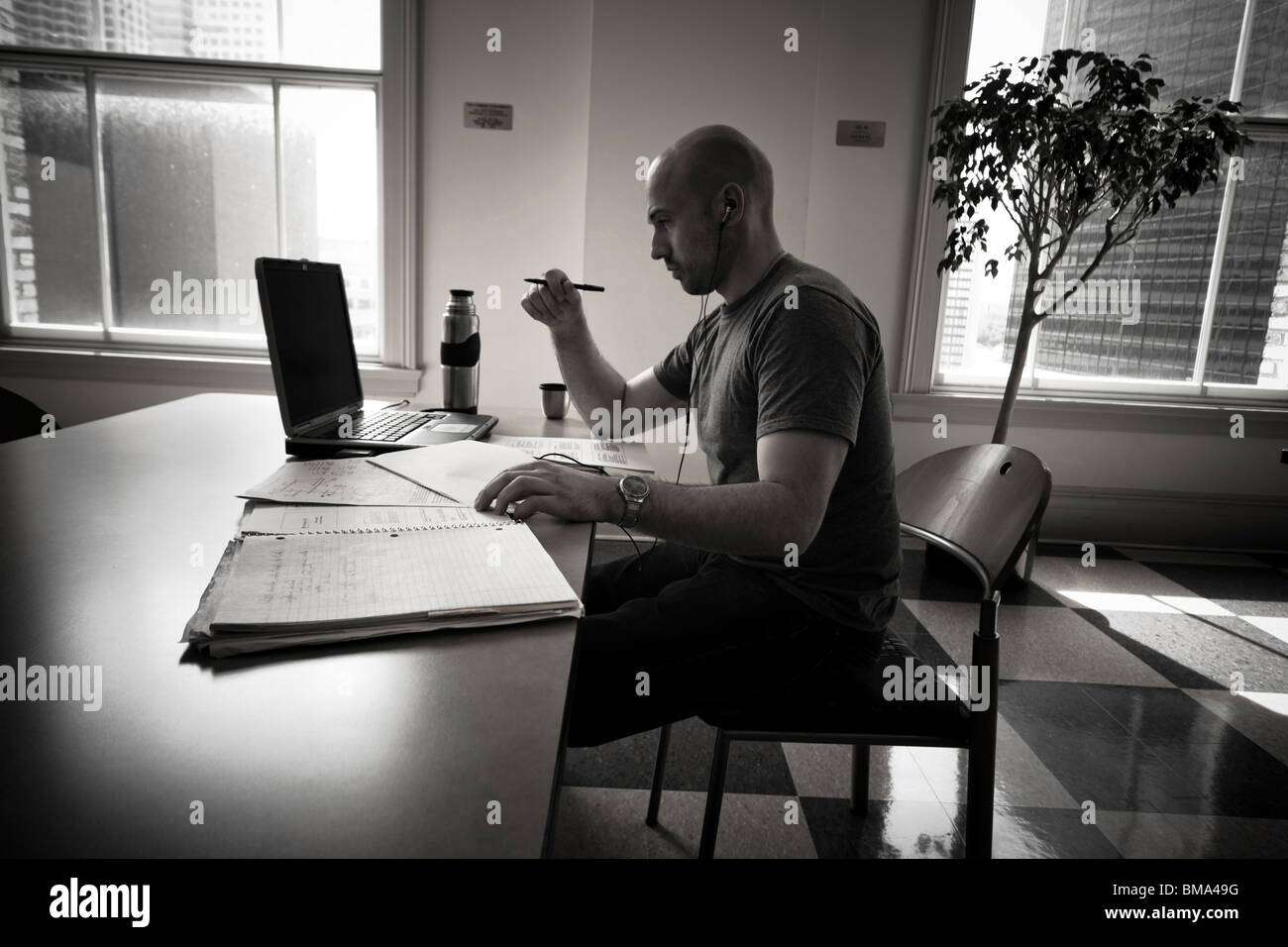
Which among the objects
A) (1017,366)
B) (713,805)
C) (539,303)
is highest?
(539,303)

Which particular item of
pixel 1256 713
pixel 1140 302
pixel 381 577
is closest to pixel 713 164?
pixel 381 577

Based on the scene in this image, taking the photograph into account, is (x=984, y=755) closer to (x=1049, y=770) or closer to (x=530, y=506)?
(x=530, y=506)

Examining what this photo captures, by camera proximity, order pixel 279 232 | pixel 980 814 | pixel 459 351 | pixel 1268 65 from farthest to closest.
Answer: pixel 279 232
pixel 1268 65
pixel 459 351
pixel 980 814

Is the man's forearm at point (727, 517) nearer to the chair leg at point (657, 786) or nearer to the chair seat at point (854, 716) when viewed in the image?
the chair seat at point (854, 716)

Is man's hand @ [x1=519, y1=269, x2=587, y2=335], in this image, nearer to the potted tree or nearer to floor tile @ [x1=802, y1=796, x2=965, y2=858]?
floor tile @ [x1=802, y1=796, x2=965, y2=858]

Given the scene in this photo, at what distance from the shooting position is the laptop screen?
1351 millimetres

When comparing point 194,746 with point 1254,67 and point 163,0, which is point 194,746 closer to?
point 163,0

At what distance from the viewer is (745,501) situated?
3.29 feet

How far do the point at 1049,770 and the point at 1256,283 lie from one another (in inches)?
117

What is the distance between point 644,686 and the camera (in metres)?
1.10

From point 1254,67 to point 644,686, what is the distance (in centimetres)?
407

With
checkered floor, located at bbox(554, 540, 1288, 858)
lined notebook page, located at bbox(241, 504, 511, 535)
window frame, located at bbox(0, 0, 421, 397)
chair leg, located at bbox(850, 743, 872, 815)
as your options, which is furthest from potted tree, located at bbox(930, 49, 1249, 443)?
lined notebook page, located at bbox(241, 504, 511, 535)

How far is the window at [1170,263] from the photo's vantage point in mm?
3422
